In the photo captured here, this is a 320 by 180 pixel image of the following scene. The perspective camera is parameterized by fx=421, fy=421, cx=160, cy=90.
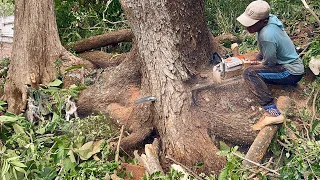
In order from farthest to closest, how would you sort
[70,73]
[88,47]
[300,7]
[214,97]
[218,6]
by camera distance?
[218,6]
[88,47]
[300,7]
[70,73]
[214,97]

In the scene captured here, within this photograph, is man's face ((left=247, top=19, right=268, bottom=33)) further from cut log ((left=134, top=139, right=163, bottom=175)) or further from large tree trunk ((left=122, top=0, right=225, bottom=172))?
cut log ((left=134, top=139, right=163, bottom=175))

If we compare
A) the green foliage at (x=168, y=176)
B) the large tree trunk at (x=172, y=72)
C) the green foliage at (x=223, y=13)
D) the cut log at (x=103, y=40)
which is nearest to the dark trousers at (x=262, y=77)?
the large tree trunk at (x=172, y=72)

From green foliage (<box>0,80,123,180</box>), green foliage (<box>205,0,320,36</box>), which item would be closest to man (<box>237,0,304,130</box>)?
green foliage (<box>0,80,123,180</box>)

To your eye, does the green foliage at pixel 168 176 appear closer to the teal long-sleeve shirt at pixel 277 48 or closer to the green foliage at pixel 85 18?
the teal long-sleeve shirt at pixel 277 48

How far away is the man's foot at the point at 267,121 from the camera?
12.7 feet

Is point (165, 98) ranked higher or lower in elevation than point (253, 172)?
higher

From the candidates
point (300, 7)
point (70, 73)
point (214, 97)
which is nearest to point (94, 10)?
point (70, 73)

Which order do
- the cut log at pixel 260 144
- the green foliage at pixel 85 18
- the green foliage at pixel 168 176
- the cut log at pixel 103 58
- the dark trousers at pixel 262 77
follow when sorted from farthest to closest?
the green foliage at pixel 85 18
the cut log at pixel 103 58
the dark trousers at pixel 262 77
the cut log at pixel 260 144
the green foliage at pixel 168 176

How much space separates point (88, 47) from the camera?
654 centimetres

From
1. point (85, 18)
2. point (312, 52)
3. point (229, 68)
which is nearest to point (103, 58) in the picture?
point (85, 18)

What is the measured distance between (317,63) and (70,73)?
2.90 m

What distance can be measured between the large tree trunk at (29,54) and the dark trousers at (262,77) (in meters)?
2.48

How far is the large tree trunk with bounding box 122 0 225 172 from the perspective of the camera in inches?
155

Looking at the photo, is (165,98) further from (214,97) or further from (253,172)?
(253,172)
